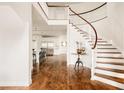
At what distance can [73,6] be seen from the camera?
10680mm

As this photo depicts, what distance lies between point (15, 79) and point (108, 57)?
335 cm

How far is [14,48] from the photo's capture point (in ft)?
16.6

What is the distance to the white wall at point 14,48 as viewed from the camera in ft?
16.3

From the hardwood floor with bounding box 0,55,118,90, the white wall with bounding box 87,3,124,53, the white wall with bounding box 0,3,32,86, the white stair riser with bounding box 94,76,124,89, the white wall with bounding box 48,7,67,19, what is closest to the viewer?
the white stair riser with bounding box 94,76,124,89

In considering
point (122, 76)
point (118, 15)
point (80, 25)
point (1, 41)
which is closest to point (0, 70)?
point (1, 41)

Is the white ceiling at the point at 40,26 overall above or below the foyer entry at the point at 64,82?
above

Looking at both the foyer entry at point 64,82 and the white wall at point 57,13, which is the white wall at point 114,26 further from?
the white wall at point 57,13

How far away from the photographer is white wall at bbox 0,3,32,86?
4.98 metres

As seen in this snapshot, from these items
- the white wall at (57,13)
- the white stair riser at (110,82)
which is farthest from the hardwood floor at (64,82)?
the white wall at (57,13)

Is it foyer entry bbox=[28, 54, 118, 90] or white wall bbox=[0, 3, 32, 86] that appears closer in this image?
foyer entry bbox=[28, 54, 118, 90]

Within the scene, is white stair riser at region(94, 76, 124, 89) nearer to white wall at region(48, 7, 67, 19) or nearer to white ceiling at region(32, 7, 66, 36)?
white ceiling at region(32, 7, 66, 36)

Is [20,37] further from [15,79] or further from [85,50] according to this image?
[85,50]

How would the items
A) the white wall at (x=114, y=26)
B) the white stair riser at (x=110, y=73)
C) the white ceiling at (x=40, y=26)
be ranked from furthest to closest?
the white ceiling at (x=40, y=26), the white wall at (x=114, y=26), the white stair riser at (x=110, y=73)

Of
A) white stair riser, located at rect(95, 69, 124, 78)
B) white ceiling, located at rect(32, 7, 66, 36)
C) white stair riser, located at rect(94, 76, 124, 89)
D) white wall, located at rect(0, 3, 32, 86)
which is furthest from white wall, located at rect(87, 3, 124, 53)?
white wall, located at rect(0, 3, 32, 86)
